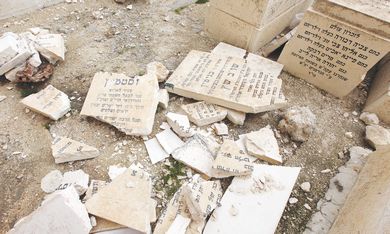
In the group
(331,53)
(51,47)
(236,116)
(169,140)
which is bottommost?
(169,140)

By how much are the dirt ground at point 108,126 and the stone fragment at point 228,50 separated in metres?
0.24

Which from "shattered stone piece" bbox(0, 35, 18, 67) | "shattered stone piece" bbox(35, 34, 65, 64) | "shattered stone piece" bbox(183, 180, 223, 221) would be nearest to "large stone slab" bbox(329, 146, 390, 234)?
"shattered stone piece" bbox(183, 180, 223, 221)

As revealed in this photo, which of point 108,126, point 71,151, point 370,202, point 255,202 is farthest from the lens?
point 108,126

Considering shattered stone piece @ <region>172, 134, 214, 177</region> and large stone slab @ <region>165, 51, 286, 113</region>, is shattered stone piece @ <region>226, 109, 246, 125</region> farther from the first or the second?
shattered stone piece @ <region>172, 134, 214, 177</region>

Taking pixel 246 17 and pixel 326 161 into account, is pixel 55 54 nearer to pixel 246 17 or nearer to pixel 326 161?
pixel 246 17

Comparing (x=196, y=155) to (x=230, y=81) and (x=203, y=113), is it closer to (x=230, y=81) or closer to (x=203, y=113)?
(x=203, y=113)

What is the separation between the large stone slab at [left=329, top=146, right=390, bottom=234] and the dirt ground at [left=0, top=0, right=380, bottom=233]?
0.87 feet

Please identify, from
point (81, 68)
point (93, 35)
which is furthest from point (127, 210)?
point (93, 35)

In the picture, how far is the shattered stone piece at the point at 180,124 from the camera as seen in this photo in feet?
8.29

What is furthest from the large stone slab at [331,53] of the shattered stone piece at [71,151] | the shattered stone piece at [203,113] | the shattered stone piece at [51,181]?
the shattered stone piece at [51,181]

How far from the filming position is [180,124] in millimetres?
2537

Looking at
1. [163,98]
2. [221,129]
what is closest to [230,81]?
[221,129]

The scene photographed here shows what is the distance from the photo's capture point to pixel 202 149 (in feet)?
8.00

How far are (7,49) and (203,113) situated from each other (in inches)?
80.4
